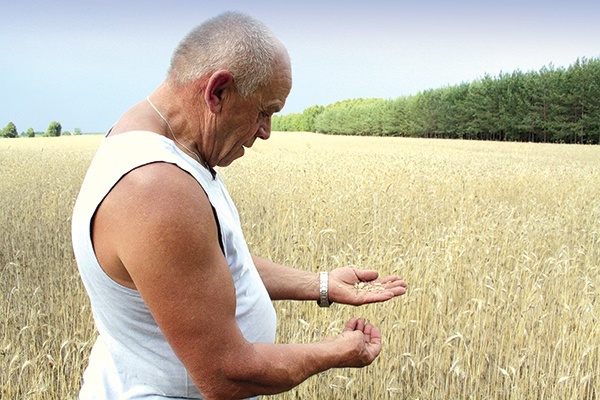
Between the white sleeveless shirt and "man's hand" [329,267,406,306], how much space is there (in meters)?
0.42

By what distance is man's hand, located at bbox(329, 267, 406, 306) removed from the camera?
65.3 inches

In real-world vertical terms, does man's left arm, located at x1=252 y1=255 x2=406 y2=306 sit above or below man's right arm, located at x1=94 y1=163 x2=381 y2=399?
below

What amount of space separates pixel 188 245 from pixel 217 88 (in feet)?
1.22

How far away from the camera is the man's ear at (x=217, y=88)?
1104mm

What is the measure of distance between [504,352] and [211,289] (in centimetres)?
263

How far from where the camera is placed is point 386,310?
3.28 metres

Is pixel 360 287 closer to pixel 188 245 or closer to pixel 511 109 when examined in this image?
pixel 188 245

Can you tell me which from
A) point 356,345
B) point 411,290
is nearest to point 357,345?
point 356,345

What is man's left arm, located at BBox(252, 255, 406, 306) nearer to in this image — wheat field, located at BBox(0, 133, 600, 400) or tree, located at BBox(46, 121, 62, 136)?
wheat field, located at BBox(0, 133, 600, 400)

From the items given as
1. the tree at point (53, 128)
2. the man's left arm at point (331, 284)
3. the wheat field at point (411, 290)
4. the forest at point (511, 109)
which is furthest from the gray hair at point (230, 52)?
the tree at point (53, 128)

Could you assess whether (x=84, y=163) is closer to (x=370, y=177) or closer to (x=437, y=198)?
(x=370, y=177)

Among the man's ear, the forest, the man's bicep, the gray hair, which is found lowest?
the man's bicep

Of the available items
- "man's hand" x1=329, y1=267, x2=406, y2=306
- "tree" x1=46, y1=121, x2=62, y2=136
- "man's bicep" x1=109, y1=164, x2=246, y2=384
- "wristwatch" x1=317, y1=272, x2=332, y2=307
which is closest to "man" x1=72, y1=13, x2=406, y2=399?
"man's bicep" x1=109, y1=164, x2=246, y2=384

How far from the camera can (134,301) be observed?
3.51ft
